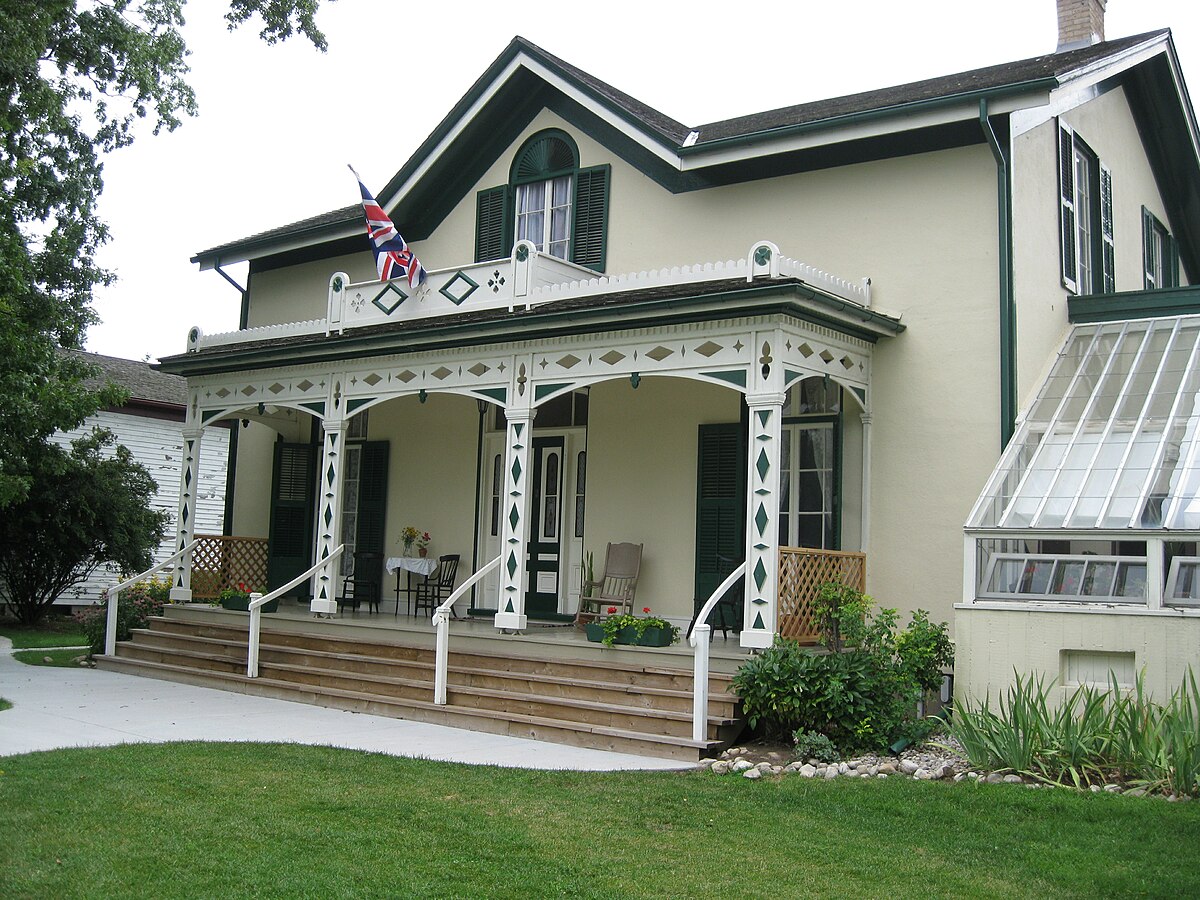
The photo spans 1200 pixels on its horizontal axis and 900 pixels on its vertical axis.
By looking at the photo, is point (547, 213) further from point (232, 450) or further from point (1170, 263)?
point (1170, 263)

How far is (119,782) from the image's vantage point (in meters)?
8.09

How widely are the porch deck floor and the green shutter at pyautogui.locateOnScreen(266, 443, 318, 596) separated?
1311 mm

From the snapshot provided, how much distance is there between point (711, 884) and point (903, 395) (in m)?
7.22

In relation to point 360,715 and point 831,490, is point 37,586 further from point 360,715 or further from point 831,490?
point 831,490

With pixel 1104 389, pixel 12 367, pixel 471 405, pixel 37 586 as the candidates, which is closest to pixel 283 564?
pixel 471 405

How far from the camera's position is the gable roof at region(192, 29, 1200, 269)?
12.3 m

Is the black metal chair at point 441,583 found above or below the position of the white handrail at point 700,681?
above

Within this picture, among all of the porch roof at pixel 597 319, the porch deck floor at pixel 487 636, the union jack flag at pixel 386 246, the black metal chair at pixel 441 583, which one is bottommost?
the porch deck floor at pixel 487 636

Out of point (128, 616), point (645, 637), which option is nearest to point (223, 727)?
point (645, 637)

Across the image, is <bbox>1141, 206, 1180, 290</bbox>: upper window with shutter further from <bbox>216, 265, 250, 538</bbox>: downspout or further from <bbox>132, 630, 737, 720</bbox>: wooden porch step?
<bbox>216, 265, 250, 538</bbox>: downspout

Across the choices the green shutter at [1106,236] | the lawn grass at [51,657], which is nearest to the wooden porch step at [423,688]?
the lawn grass at [51,657]

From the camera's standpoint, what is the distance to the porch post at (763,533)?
10820 mm

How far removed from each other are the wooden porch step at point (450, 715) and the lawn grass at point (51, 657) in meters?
1.23

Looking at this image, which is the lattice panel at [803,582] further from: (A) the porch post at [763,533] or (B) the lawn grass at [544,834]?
(B) the lawn grass at [544,834]
